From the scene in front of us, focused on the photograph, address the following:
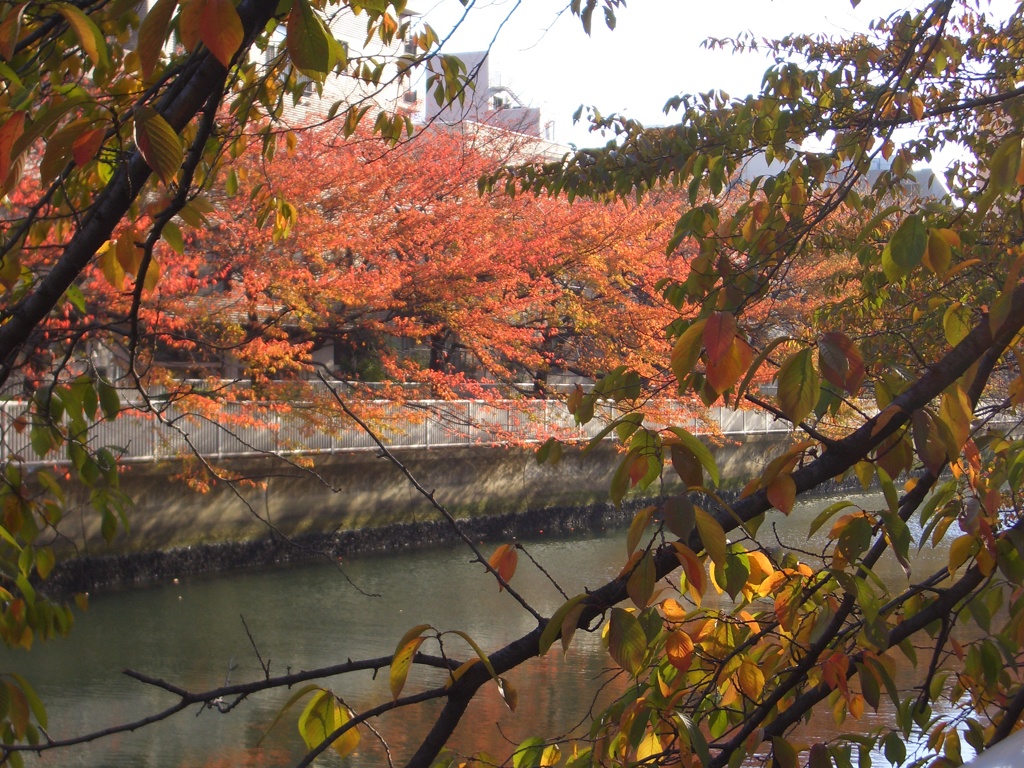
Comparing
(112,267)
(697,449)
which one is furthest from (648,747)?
(112,267)

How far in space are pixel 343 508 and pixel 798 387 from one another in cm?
1290

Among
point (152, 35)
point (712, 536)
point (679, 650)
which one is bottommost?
point (679, 650)

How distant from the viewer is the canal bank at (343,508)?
11.2 meters

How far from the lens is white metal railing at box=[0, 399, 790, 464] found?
10.4 metres

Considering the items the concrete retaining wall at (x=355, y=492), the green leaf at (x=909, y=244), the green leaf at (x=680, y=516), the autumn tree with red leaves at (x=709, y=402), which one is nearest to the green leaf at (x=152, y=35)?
the autumn tree with red leaves at (x=709, y=402)

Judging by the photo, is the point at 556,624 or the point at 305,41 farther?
the point at 556,624

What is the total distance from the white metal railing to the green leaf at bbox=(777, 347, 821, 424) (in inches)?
306

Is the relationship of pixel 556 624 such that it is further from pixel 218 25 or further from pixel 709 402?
pixel 218 25

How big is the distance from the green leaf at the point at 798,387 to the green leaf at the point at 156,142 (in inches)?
29.5

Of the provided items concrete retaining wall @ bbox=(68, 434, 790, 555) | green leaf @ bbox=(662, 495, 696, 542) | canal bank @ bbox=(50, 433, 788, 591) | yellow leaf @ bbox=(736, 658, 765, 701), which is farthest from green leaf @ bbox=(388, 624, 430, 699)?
concrete retaining wall @ bbox=(68, 434, 790, 555)

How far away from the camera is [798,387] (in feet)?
3.77

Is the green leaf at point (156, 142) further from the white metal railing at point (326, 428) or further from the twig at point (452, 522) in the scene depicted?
the white metal railing at point (326, 428)

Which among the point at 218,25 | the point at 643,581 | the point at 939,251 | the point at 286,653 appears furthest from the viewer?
the point at 286,653

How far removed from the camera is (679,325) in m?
2.35
